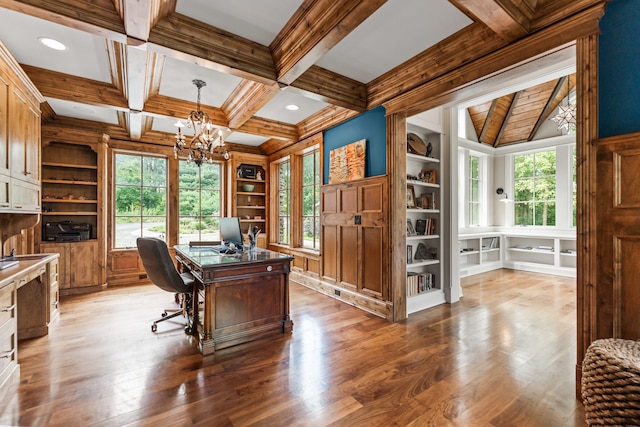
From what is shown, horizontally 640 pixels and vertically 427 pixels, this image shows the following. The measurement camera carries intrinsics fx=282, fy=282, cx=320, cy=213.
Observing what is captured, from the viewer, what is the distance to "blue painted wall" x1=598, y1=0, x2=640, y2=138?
1767 millimetres

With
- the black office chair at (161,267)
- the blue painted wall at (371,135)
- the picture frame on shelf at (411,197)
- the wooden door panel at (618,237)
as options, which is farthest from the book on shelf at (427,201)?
the black office chair at (161,267)

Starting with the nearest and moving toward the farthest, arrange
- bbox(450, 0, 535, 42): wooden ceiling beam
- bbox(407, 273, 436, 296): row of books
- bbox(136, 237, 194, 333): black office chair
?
bbox(450, 0, 535, 42): wooden ceiling beam
bbox(136, 237, 194, 333): black office chair
bbox(407, 273, 436, 296): row of books

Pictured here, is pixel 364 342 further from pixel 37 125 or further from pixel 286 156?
pixel 37 125

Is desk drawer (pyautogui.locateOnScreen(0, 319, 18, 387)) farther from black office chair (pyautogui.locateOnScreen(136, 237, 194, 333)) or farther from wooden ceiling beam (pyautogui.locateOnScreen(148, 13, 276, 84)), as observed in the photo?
wooden ceiling beam (pyautogui.locateOnScreen(148, 13, 276, 84))

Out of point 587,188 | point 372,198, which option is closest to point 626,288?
point 587,188

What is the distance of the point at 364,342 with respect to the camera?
2.85 meters

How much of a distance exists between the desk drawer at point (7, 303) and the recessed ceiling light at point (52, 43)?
216cm

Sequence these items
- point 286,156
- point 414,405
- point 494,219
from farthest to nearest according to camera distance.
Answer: point 494,219 < point 286,156 < point 414,405

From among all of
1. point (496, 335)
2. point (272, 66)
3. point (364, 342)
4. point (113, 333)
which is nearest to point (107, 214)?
point (113, 333)

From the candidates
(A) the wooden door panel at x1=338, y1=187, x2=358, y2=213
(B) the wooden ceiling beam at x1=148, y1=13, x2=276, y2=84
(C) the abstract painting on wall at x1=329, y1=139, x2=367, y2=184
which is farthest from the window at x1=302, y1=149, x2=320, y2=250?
(B) the wooden ceiling beam at x1=148, y1=13, x2=276, y2=84

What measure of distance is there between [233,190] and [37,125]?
10.3ft

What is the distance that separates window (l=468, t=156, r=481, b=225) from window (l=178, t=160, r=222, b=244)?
19.4ft

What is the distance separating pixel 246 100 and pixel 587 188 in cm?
357

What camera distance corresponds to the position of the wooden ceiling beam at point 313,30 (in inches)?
76.9
